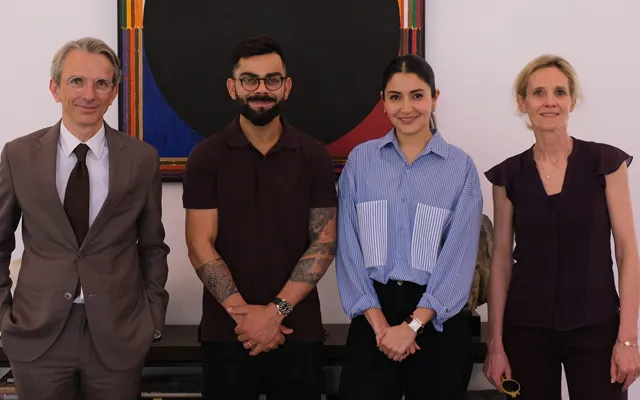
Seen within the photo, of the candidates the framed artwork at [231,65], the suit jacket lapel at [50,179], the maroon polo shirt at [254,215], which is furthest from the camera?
the framed artwork at [231,65]

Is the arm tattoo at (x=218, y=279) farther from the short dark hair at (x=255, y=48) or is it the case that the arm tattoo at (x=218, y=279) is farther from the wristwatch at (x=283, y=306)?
the short dark hair at (x=255, y=48)

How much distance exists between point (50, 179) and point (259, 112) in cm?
68

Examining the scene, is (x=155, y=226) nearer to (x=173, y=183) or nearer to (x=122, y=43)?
(x=173, y=183)

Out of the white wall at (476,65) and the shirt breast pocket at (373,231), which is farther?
the white wall at (476,65)

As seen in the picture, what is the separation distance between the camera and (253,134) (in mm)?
2059

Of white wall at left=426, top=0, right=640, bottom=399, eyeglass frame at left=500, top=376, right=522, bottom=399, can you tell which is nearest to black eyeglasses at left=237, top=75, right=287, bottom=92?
white wall at left=426, top=0, right=640, bottom=399

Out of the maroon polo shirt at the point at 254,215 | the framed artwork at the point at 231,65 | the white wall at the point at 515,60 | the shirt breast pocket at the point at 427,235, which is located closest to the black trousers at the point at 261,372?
the maroon polo shirt at the point at 254,215

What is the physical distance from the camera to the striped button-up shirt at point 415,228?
6.22 feet

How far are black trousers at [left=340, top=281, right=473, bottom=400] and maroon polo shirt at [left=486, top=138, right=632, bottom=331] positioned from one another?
24cm

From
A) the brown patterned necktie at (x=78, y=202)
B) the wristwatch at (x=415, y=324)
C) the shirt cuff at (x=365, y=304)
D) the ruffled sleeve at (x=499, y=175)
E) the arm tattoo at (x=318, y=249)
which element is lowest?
the wristwatch at (x=415, y=324)

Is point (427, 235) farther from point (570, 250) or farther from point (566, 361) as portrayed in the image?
point (566, 361)

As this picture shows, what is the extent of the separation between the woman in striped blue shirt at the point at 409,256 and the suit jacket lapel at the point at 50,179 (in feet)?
2.84

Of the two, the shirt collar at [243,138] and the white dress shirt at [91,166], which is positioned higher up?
the shirt collar at [243,138]

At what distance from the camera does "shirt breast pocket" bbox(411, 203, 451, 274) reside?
74.5 inches
